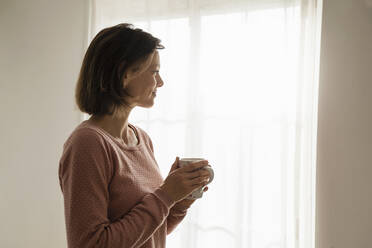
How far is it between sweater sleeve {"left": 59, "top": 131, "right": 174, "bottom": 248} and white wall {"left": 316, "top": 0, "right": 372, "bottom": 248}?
3.15 feet

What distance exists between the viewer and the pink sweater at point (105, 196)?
735 millimetres

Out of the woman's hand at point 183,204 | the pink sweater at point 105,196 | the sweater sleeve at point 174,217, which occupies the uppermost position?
the pink sweater at point 105,196

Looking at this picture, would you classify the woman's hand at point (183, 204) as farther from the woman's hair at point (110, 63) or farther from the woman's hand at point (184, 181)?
the woman's hair at point (110, 63)

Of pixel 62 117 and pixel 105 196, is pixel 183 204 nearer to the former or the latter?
pixel 105 196

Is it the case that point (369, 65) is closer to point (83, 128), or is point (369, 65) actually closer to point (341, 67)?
point (341, 67)

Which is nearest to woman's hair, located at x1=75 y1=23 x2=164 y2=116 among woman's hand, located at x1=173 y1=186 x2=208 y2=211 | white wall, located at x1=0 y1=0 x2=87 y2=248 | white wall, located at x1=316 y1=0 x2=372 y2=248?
woman's hand, located at x1=173 y1=186 x2=208 y2=211

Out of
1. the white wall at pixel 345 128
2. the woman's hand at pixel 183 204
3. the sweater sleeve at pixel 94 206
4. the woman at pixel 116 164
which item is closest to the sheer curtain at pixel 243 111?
the white wall at pixel 345 128

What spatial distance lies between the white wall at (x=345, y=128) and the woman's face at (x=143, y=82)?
885 millimetres

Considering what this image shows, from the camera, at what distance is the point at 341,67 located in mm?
1404

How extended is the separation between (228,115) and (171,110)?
33 centimetres

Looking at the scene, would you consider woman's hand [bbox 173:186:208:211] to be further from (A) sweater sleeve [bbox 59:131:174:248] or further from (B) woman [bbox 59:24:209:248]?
(A) sweater sleeve [bbox 59:131:174:248]

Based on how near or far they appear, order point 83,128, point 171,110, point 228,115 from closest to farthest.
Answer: point 83,128
point 228,115
point 171,110

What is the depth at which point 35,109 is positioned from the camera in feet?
6.84

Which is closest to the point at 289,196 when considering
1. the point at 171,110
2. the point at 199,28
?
the point at 171,110
